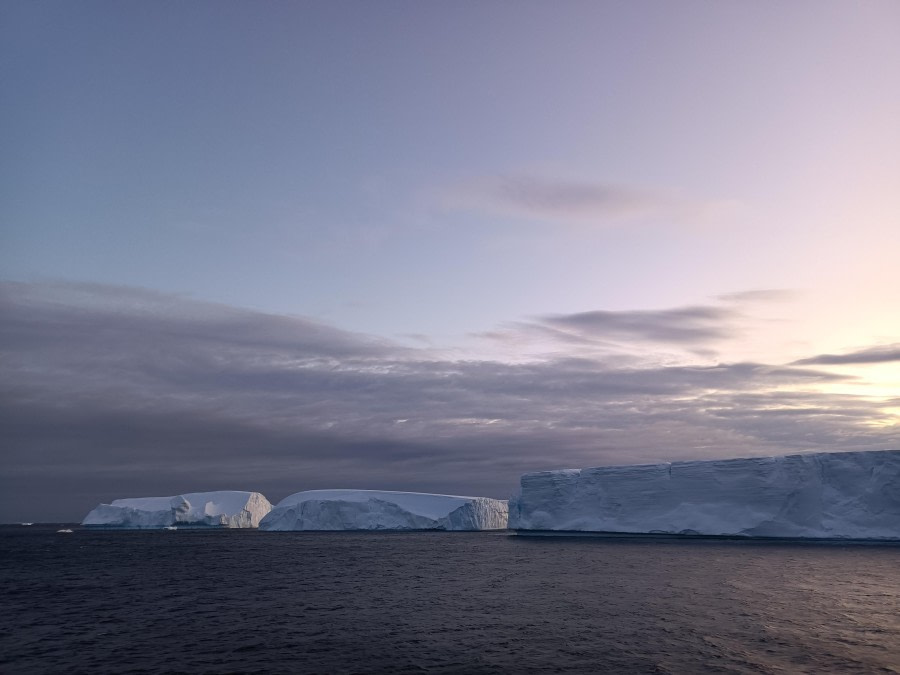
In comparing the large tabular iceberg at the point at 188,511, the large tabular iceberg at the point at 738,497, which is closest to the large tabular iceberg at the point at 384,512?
the large tabular iceberg at the point at 188,511

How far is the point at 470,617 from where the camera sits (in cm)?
1331

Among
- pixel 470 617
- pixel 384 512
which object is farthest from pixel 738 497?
pixel 384 512

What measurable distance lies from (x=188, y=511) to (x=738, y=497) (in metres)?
49.9

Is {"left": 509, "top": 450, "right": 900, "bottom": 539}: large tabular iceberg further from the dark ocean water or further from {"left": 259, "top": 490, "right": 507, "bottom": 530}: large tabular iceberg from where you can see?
{"left": 259, "top": 490, "right": 507, "bottom": 530}: large tabular iceberg

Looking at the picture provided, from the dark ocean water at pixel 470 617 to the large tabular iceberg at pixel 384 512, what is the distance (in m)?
25.7

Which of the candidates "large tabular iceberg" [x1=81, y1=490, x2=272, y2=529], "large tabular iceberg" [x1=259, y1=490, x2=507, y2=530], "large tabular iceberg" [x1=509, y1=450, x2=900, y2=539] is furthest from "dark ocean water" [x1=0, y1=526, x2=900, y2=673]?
"large tabular iceberg" [x1=81, y1=490, x2=272, y2=529]

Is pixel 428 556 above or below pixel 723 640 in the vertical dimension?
below

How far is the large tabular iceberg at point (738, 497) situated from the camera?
27359mm

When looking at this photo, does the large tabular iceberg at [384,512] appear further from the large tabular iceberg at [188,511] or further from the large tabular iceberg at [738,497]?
the large tabular iceberg at [738,497]

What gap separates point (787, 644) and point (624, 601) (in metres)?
4.79

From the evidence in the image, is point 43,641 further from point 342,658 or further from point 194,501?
point 194,501

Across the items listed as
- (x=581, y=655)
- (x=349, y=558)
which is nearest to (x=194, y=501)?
(x=349, y=558)

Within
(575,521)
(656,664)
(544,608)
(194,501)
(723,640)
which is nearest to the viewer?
(656,664)

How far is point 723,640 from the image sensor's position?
35.9 feet
